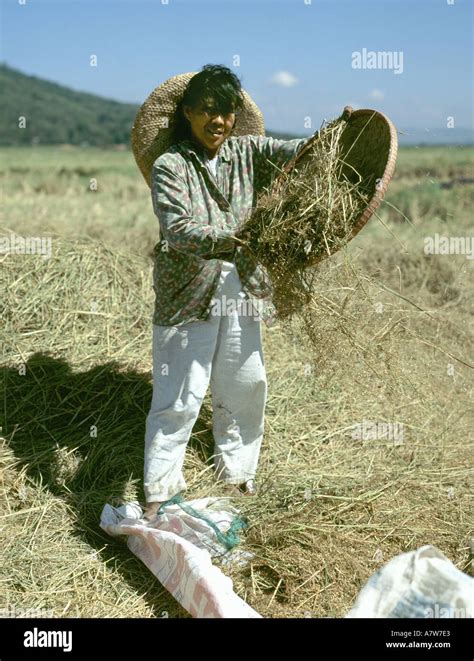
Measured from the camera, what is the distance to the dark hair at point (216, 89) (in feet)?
10.5

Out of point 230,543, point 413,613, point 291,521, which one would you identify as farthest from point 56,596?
point 413,613

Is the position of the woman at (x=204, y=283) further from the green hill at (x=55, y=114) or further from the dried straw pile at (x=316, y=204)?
the green hill at (x=55, y=114)

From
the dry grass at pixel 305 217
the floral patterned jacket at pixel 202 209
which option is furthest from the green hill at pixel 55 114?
the dry grass at pixel 305 217

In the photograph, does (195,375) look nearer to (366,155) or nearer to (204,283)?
(204,283)

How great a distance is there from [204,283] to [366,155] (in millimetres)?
A: 781

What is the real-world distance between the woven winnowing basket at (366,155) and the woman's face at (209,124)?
0.27 meters

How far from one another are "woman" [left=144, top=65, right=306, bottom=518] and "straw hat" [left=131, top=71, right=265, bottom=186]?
41 millimetres

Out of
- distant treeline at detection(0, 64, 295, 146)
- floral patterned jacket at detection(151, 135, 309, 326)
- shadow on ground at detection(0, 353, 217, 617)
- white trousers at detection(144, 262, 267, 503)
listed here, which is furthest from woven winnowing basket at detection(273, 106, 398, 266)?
distant treeline at detection(0, 64, 295, 146)

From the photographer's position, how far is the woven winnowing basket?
119 inches

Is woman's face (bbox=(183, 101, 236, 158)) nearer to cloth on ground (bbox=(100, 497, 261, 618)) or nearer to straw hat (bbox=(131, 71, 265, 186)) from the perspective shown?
straw hat (bbox=(131, 71, 265, 186))

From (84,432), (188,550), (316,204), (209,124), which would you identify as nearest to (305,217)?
(316,204)

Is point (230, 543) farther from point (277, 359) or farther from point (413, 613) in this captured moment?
point (277, 359)

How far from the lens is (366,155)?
326cm

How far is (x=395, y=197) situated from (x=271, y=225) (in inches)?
300
